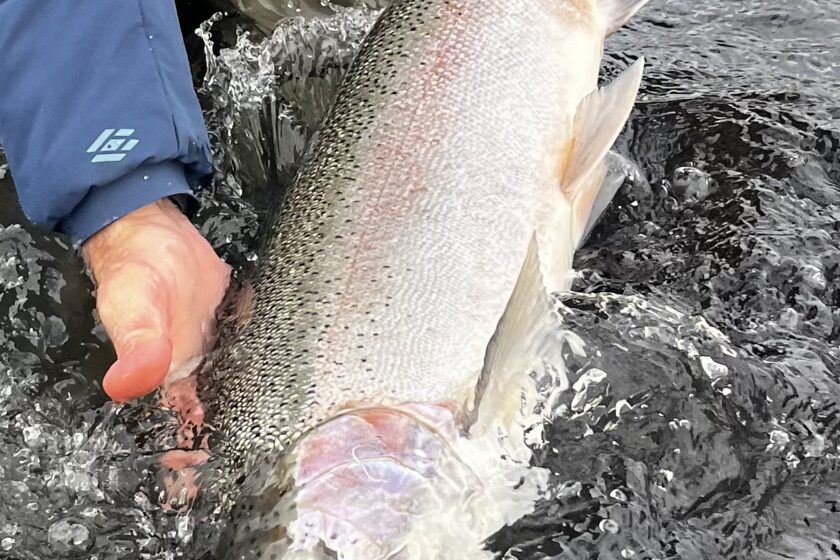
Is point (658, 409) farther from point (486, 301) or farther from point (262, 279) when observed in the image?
point (262, 279)

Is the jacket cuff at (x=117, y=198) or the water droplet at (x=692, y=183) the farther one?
the water droplet at (x=692, y=183)

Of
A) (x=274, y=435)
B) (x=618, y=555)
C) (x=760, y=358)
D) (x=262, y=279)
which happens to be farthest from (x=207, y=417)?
(x=760, y=358)

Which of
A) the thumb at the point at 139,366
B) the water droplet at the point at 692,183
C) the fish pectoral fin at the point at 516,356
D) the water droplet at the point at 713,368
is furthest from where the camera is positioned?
the water droplet at the point at 692,183

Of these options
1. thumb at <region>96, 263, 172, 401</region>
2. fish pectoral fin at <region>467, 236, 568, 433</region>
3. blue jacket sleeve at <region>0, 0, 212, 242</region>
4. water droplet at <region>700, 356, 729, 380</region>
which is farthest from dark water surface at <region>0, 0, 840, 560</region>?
blue jacket sleeve at <region>0, 0, 212, 242</region>

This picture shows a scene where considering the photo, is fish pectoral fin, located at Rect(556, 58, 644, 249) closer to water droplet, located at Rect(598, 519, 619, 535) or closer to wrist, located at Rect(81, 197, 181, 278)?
water droplet, located at Rect(598, 519, 619, 535)

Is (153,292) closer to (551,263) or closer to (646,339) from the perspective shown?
(551,263)

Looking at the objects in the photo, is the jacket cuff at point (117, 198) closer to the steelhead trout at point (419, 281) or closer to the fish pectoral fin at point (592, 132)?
the steelhead trout at point (419, 281)

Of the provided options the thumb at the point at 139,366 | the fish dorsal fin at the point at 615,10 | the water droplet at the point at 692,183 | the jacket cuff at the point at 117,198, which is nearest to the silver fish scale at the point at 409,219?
the fish dorsal fin at the point at 615,10
